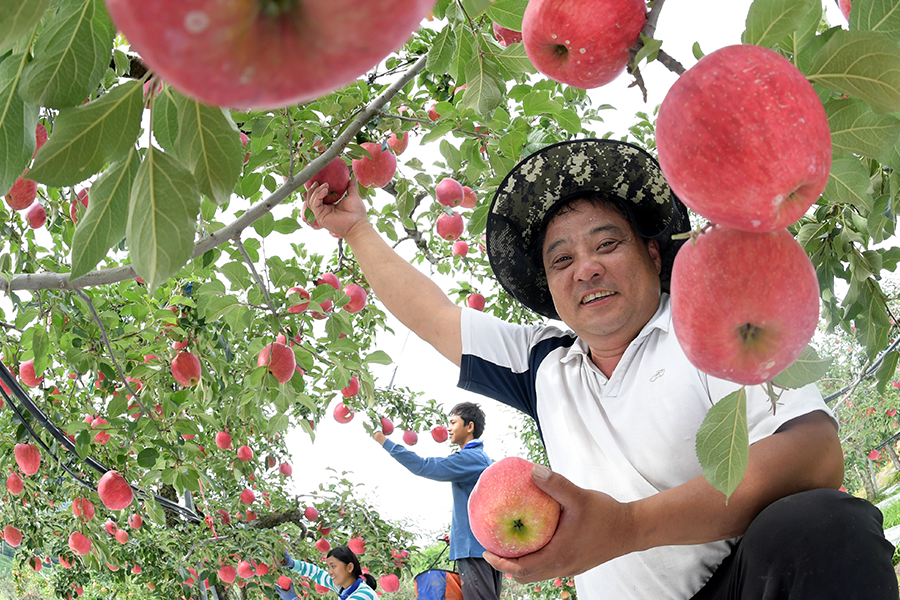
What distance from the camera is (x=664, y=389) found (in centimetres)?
137

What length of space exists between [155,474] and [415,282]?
1.15 metres

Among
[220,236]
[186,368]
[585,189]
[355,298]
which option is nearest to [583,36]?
[220,236]

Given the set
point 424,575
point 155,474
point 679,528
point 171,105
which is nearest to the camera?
point 171,105

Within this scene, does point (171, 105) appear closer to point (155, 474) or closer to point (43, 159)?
point (43, 159)

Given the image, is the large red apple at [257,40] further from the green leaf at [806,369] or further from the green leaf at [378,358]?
the green leaf at [378,358]

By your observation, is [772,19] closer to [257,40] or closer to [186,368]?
[257,40]

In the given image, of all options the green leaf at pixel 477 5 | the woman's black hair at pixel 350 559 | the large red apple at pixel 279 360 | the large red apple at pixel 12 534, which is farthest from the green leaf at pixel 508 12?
the woman's black hair at pixel 350 559

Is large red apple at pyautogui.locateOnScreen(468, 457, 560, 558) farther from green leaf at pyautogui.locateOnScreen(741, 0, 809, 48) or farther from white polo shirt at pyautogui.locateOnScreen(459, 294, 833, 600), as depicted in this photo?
green leaf at pyautogui.locateOnScreen(741, 0, 809, 48)

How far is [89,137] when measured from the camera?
0.54 m

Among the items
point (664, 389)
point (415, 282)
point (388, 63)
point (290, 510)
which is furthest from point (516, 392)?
point (290, 510)

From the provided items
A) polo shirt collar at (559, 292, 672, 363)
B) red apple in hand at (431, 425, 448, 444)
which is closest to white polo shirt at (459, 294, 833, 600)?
polo shirt collar at (559, 292, 672, 363)

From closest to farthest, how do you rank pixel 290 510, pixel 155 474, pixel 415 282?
pixel 415 282 < pixel 155 474 < pixel 290 510

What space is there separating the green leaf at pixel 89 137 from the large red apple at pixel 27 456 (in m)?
2.51

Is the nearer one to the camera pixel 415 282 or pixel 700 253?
pixel 700 253
